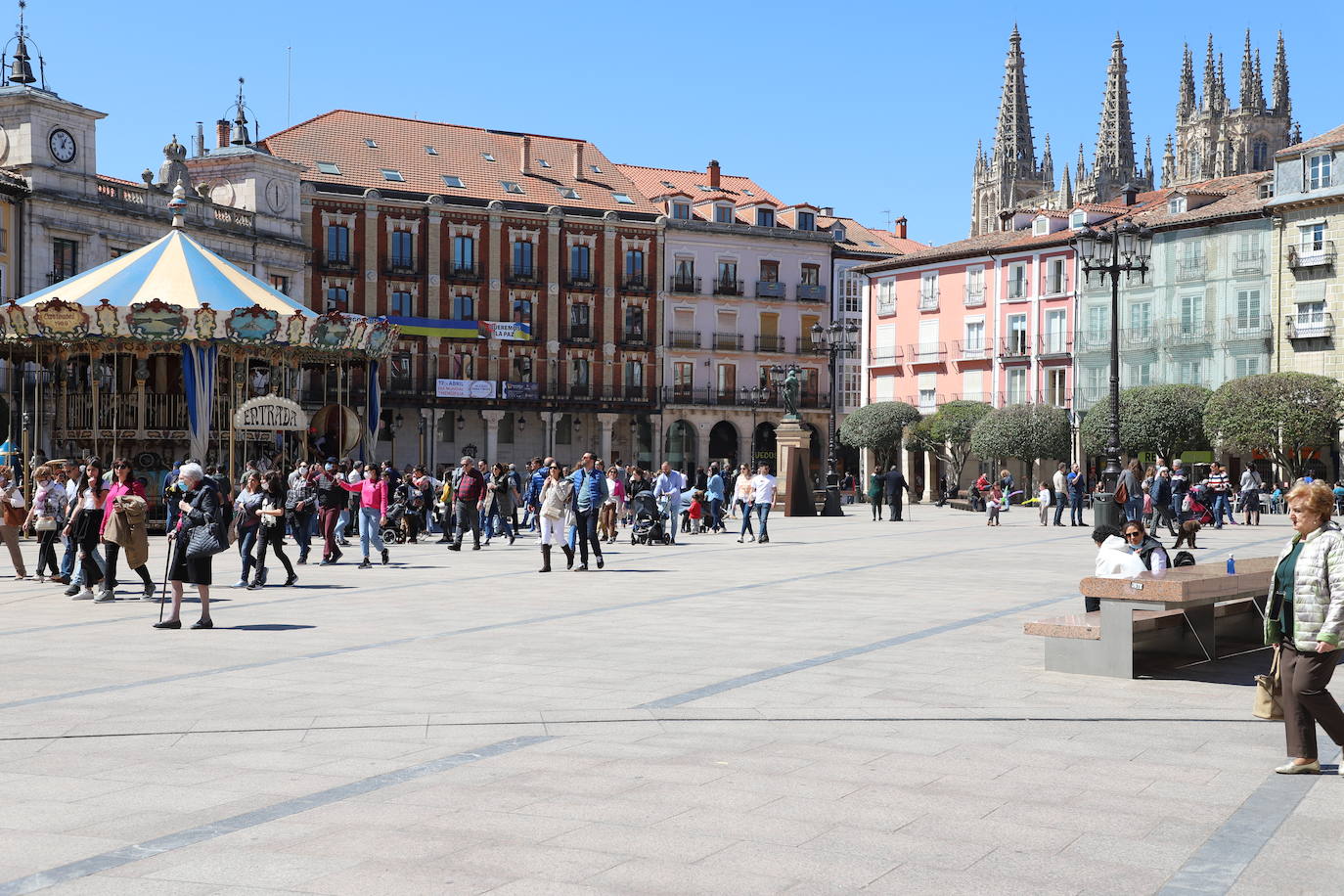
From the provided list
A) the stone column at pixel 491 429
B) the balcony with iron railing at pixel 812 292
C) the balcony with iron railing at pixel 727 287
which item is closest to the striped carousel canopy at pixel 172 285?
the stone column at pixel 491 429

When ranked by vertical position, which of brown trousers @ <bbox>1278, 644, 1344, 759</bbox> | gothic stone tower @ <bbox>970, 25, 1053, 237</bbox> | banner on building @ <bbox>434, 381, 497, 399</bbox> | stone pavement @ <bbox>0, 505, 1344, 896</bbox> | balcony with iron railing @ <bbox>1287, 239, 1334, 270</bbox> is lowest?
stone pavement @ <bbox>0, 505, 1344, 896</bbox>

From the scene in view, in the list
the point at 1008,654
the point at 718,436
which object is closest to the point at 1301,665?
the point at 1008,654

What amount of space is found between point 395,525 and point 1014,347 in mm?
41258

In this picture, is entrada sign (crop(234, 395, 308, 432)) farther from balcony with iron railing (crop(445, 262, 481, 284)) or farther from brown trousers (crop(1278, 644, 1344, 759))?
balcony with iron railing (crop(445, 262, 481, 284))

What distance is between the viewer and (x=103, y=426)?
30.2 m

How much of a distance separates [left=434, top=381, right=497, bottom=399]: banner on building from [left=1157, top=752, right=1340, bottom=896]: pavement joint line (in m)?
57.0

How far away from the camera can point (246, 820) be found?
6320mm

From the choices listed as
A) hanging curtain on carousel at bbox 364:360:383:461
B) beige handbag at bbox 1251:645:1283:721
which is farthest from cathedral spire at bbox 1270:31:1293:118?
beige handbag at bbox 1251:645:1283:721

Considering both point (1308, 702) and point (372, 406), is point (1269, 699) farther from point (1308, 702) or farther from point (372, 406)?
point (372, 406)

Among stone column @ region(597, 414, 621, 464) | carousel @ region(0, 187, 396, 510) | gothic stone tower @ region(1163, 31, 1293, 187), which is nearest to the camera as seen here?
carousel @ region(0, 187, 396, 510)

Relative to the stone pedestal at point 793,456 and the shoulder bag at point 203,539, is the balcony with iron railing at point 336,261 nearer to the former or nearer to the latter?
the stone pedestal at point 793,456

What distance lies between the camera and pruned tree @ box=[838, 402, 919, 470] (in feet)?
212

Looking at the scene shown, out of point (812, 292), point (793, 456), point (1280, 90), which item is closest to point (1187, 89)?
point (1280, 90)

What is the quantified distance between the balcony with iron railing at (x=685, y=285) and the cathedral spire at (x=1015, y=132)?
64.0 meters
